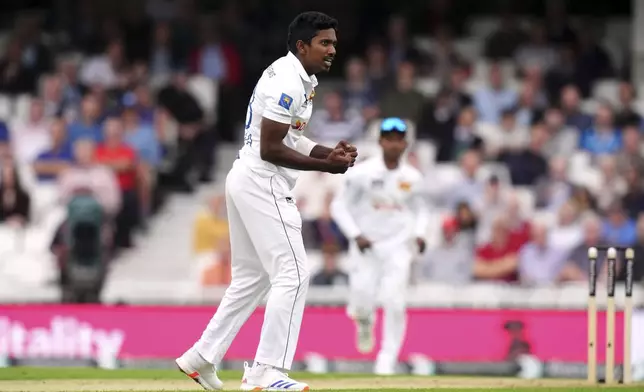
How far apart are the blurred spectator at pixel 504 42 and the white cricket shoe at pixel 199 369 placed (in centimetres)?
1232

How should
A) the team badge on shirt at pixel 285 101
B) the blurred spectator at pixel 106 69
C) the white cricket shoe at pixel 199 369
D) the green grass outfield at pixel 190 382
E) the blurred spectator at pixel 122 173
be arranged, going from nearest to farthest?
the team badge on shirt at pixel 285 101 < the white cricket shoe at pixel 199 369 < the green grass outfield at pixel 190 382 < the blurred spectator at pixel 122 173 < the blurred spectator at pixel 106 69

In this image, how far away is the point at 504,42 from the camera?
21.1 meters

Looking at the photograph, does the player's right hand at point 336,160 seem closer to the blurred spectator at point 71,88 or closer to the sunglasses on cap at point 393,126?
the sunglasses on cap at point 393,126

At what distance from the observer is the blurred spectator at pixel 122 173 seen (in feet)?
61.3

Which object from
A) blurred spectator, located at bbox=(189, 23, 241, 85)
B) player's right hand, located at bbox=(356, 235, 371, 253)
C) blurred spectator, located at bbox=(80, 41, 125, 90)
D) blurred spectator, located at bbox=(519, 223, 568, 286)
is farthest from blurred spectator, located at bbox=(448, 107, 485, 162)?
player's right hand, located at bbox=(356, 235, 371, 253)

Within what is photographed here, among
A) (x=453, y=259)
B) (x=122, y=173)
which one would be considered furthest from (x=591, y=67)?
(x=122, y=173)

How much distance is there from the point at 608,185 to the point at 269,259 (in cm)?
1000

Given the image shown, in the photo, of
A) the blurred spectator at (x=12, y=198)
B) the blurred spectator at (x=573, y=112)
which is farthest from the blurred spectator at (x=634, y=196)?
the blurred spectator at (x=12, y=198)

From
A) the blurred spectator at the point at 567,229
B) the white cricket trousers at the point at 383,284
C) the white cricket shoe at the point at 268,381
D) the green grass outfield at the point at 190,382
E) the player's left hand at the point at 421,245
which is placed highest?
the blurred spectator at the point at 567,229

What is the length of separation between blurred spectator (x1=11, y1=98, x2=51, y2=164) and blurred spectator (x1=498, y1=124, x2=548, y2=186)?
603cm

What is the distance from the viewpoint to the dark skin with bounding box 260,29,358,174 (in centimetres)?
896

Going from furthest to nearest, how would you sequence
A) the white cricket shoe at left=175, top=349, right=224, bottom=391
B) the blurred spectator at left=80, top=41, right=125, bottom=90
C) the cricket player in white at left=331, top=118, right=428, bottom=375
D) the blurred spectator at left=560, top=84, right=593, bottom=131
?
the blurred spectator at left=80, top=41, right=125, bottom=90 → the blurred spectator at left=560, top=84, right=593, bottom=131 → the cricket player in white at left=331, top=118, right=428, bottom=375 → the white cricket shoe at left=175, top=349, right=224, bottom=391

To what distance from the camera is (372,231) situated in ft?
45.1

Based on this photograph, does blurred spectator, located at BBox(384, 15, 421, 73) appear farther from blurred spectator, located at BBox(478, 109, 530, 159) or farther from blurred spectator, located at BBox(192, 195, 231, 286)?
blurred spectator, located at BBox(192, 195, 231, 286)
